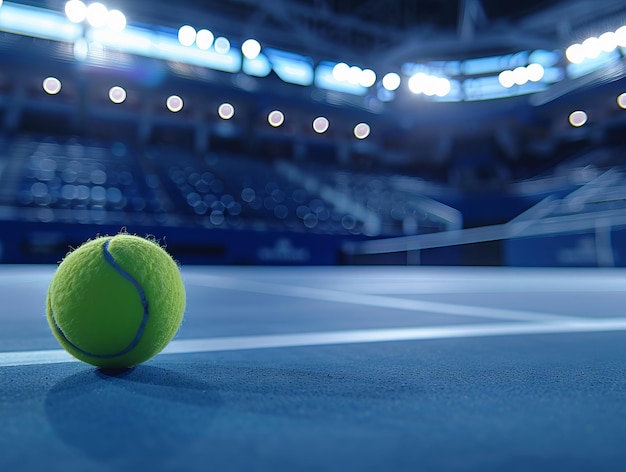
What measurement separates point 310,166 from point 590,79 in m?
8.03

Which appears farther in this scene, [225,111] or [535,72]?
[535,72]

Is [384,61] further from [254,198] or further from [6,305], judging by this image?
[6,305]

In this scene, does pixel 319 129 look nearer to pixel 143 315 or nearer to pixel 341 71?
pixel 341 71

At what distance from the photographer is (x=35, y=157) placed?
998cm

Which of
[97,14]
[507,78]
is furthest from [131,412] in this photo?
[507,78]

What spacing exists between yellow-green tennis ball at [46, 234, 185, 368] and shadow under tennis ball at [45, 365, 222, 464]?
0.15ft

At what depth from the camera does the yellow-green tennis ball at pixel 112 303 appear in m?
0.77

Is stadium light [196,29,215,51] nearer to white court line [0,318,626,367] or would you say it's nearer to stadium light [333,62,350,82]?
stadium light [333,62,350,82]

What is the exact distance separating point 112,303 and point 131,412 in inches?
9.6

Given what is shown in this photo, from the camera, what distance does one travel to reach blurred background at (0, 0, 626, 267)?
8.30 m

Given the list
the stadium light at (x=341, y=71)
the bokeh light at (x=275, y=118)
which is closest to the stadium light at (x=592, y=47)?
the stadium light at (x=341, y=71)

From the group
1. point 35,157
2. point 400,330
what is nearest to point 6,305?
point 400,330

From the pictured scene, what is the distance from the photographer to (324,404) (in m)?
0.61

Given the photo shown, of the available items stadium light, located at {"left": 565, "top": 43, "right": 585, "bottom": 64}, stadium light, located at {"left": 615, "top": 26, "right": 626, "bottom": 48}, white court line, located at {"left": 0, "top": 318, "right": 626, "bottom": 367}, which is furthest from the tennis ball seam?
stadium light, located at {"left": 565, "top": 43, "right": 585, "bottom": 64}
